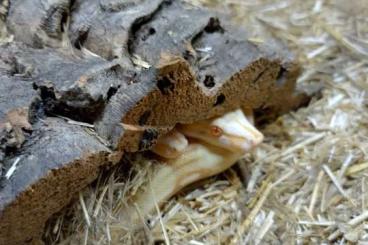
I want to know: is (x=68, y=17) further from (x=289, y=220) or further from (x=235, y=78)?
(x=289, y=220)

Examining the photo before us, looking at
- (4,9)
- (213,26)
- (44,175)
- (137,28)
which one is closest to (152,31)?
(137,28)

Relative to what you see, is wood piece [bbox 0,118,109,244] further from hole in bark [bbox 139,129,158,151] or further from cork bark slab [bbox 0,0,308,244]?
hole in bark [bbox 139,129,158,151]

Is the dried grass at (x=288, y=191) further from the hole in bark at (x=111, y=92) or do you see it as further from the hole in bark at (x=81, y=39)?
the hole in bark at (x=81, y=39)

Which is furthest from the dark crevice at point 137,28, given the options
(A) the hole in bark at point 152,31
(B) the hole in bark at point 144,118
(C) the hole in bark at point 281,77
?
(C) the hole in bark at point 281,77

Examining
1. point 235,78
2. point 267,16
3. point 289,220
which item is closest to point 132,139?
point 235,78

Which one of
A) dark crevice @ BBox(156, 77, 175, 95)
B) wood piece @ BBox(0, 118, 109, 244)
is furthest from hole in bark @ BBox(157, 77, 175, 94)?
wood piece @ BBox(0, 118, 109, 244)

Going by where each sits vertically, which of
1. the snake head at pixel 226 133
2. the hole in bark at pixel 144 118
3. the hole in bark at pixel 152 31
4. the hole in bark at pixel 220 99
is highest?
the hole in bark at pixel 152 31

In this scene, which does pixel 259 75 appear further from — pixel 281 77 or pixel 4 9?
pixel 4 9
